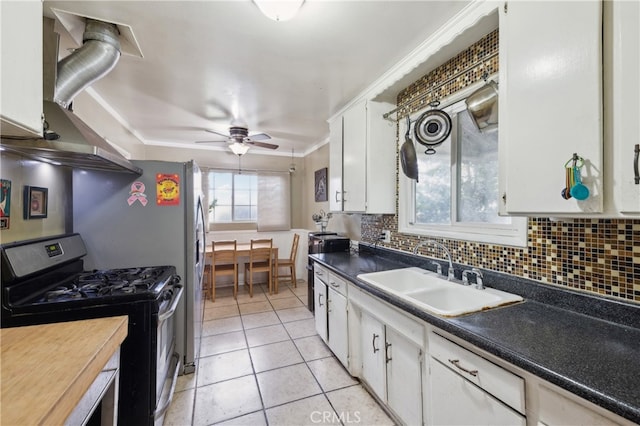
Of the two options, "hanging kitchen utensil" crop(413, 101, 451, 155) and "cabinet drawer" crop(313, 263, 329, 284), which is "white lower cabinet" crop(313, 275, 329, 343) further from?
"hanging kitchen utensil" crop(413, 101, 451, 155)

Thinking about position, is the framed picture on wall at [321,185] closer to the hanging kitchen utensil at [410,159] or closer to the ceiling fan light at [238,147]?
the ceiling fan light at [238,147]

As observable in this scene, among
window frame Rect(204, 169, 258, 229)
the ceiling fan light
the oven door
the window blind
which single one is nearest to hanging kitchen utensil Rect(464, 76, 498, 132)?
the oven door

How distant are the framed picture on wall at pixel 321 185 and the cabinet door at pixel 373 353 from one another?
8.00 feet

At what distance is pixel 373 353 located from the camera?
68.5 inches

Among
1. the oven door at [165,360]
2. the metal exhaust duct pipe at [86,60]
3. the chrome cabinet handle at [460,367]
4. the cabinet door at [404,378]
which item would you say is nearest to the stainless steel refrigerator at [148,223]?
the oven door at [165,360]

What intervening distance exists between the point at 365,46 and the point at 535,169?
134cm

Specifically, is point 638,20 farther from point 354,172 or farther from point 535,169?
point 354,172

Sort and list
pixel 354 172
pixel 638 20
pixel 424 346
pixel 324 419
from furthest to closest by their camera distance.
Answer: pixel 354 172 → pixel 324 419 → pixel 424 346 → pixel 638 20

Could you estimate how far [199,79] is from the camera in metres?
2.21

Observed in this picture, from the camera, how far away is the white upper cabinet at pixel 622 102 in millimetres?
786

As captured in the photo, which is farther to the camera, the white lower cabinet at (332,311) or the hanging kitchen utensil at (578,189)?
the white lower cabinet at (332,311)

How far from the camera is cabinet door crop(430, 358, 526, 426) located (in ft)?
3.07

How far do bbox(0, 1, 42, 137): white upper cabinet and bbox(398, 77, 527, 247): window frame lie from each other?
2135mm

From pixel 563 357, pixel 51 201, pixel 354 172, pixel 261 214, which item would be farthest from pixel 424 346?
pixel 261 214
